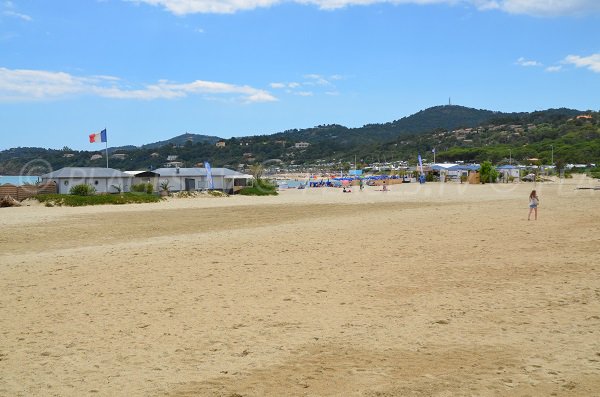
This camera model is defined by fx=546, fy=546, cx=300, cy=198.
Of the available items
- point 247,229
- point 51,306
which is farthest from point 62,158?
point 51,306

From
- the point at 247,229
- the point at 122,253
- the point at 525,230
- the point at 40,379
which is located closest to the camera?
the point at 40,379

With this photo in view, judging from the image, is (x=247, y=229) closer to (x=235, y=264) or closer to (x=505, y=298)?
(x=235, y=264)

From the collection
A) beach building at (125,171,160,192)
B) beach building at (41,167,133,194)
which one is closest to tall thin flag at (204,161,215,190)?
beach building at (125,171,160,192)

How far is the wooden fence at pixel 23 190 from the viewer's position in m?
30.2

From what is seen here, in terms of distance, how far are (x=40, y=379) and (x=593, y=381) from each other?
190 inches

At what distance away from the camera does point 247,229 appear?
678 inches

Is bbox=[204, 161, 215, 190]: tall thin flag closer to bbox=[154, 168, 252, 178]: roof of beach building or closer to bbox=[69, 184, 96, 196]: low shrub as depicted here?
bbox=[154, 168, 252, 178]: roof of beach building

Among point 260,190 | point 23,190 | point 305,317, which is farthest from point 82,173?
point 305,317

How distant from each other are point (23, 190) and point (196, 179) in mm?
14681

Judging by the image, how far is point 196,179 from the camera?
1731 inches

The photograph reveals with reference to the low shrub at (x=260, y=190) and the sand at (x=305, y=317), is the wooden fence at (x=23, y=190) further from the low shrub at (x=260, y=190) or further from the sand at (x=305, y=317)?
the sand at (x=305, y=317)

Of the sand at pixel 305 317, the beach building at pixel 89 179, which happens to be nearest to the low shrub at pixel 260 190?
the beach building at pixel 89 179

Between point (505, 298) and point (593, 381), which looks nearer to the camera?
point (593, 381)

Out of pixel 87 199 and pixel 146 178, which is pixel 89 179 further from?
pixel 87 199
